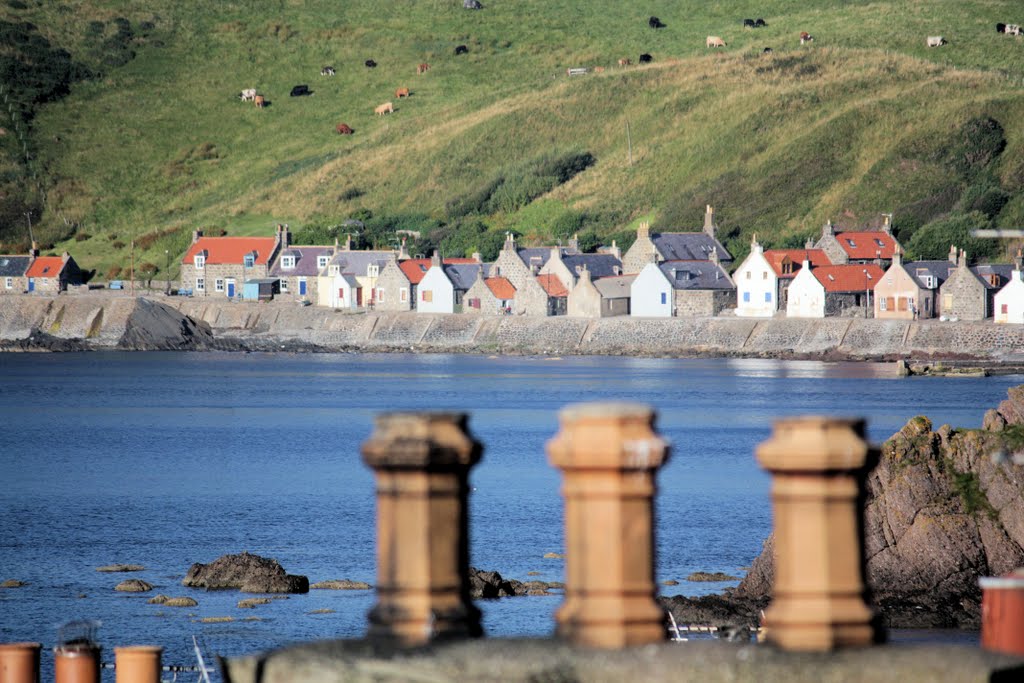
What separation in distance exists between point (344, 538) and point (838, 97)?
144m

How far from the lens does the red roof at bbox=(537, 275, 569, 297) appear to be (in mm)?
137125

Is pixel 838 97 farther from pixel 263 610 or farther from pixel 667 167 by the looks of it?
pixel 263 610

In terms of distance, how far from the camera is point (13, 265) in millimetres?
172000

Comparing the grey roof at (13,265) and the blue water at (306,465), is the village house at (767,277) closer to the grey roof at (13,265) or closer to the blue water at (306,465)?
the blue water at (306,465)

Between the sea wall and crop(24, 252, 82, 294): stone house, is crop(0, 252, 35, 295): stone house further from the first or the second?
the sea wall

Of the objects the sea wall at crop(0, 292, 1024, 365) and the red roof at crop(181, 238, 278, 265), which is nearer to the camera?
the sea wall at crop(0, 292, 1024, 365)

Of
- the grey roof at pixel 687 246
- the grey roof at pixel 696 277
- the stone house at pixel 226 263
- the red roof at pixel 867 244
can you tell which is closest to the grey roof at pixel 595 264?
the grey roof at pixel 687 246

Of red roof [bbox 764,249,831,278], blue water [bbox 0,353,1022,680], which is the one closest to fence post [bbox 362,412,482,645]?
blue water [bbox 0,353,1022,680]

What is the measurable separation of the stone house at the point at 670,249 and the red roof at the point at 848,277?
49.0 ft

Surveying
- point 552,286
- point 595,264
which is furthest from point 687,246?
point 552,286

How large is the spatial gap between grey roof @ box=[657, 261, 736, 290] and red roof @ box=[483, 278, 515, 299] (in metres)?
12.5

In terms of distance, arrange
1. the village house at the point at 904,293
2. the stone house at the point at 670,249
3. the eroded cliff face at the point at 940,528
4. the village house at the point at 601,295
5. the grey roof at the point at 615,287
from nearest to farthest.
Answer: the eroded cliff face at the point at 940,528, the village house at the point at 904,293, the village house at the point at 601,295, the grey roof at the point at 615,287, the stone house at the point at 670,249

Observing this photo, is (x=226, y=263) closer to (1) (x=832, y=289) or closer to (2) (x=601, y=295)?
(2) (x=601, y=295)

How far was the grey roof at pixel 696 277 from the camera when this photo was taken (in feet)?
434
